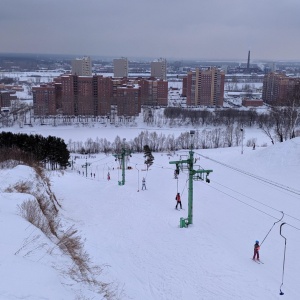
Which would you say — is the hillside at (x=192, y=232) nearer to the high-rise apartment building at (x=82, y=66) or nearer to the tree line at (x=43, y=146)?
the tree line at (x=43, y=146)

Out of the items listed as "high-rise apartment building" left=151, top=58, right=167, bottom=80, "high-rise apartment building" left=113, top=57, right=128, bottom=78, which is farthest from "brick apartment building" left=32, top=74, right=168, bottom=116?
"high-rise apartment building" left=113, top=57, right=128, bottom=78

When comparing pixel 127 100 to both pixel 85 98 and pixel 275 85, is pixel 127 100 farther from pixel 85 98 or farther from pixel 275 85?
pixel 275 85

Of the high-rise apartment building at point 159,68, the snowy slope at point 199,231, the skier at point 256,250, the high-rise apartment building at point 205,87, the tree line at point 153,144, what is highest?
the high-rise apartment building at point 159,68

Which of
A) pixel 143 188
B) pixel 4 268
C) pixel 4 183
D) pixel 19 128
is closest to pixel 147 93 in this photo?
pixel 19 128

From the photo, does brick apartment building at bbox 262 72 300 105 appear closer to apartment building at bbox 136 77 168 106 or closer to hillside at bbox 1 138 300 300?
apartment building at bbox 136 77 168 106

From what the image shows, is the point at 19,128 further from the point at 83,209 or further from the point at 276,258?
the point at 276,258

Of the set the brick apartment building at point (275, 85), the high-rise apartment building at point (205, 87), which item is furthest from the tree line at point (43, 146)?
the brick apartment building at point (275, 85)
